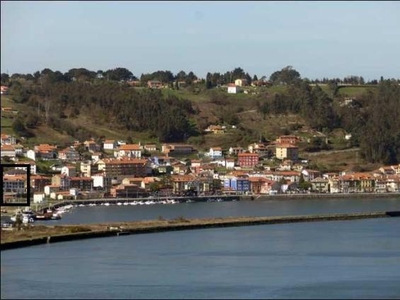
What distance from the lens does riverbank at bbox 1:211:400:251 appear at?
15034mm

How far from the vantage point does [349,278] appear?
11.8m

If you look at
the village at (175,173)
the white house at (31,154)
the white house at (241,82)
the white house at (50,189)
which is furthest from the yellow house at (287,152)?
the white house at (50,189)

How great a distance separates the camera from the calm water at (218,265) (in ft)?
34.6

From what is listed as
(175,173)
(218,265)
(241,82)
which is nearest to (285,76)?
(241,82)

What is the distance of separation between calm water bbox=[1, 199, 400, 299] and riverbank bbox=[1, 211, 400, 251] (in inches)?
9.4

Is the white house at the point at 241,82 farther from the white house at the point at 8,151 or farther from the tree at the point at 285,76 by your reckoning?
the white house at the point at 8,151

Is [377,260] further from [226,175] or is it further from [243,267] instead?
[226,175]

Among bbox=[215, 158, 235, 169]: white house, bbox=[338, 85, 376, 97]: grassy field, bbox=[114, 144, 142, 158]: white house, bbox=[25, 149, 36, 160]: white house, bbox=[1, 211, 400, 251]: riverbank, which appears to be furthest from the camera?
bbox=[338, 85, 376, 97]: grassy field

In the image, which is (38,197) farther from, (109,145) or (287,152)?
(287,152)

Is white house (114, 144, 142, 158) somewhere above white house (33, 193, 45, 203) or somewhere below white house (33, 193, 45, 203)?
above

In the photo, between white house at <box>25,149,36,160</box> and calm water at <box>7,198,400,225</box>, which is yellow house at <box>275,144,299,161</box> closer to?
calm water at <box>7,198,400,225</box>

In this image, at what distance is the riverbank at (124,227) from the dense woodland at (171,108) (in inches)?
513

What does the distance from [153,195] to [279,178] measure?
13.2ft

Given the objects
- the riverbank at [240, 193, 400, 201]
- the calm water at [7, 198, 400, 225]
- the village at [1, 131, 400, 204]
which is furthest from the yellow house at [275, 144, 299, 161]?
the calm water at [7, 198, 400, 225]
